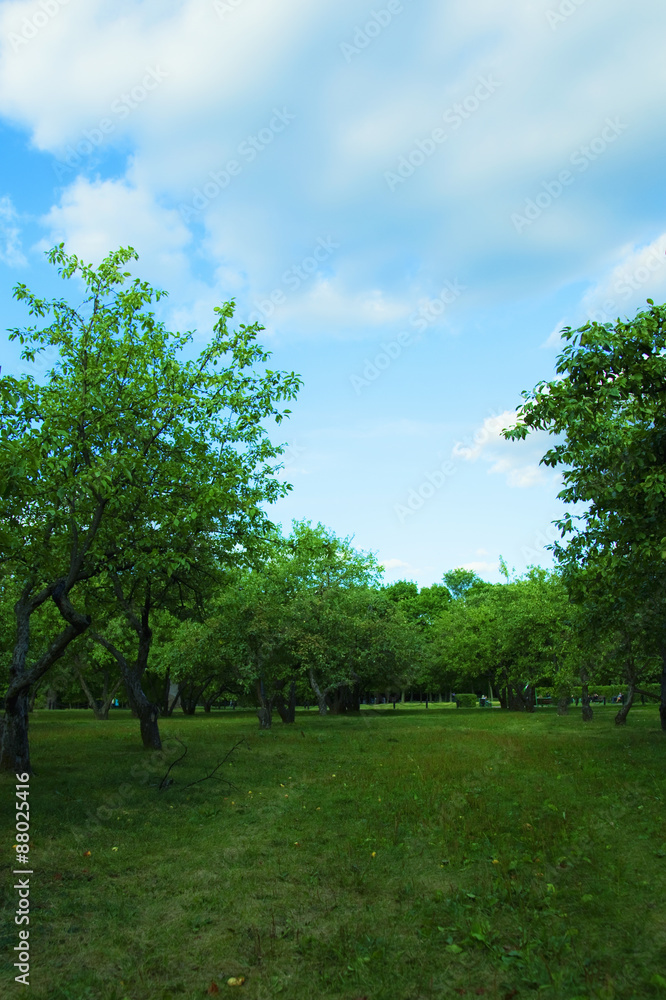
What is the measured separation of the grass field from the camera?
6.44 meters

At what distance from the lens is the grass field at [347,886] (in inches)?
254

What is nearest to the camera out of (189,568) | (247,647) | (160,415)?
(160,415)

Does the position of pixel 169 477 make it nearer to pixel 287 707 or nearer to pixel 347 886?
pixel 347 886

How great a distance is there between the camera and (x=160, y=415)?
1603cm

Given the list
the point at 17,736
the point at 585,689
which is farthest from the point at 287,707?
the point at 17,736

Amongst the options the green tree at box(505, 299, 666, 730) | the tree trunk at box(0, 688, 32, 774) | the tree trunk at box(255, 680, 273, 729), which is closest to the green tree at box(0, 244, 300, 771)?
the tree trunk at box(0, 688, 32, 774)

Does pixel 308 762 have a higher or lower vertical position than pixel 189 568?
lower

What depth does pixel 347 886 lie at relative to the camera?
889 centimetres

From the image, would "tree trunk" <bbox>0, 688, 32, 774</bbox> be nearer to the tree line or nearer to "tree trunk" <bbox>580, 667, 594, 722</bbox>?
the tree line

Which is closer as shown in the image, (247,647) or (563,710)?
(247,647)

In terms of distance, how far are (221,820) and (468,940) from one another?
281 inches

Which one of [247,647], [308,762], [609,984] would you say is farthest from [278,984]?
[247,647]

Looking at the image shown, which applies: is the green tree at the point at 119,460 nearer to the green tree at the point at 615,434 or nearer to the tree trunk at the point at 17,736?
the tree trunk at the point at 17,736

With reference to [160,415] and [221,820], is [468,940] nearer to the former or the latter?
[221,820]
